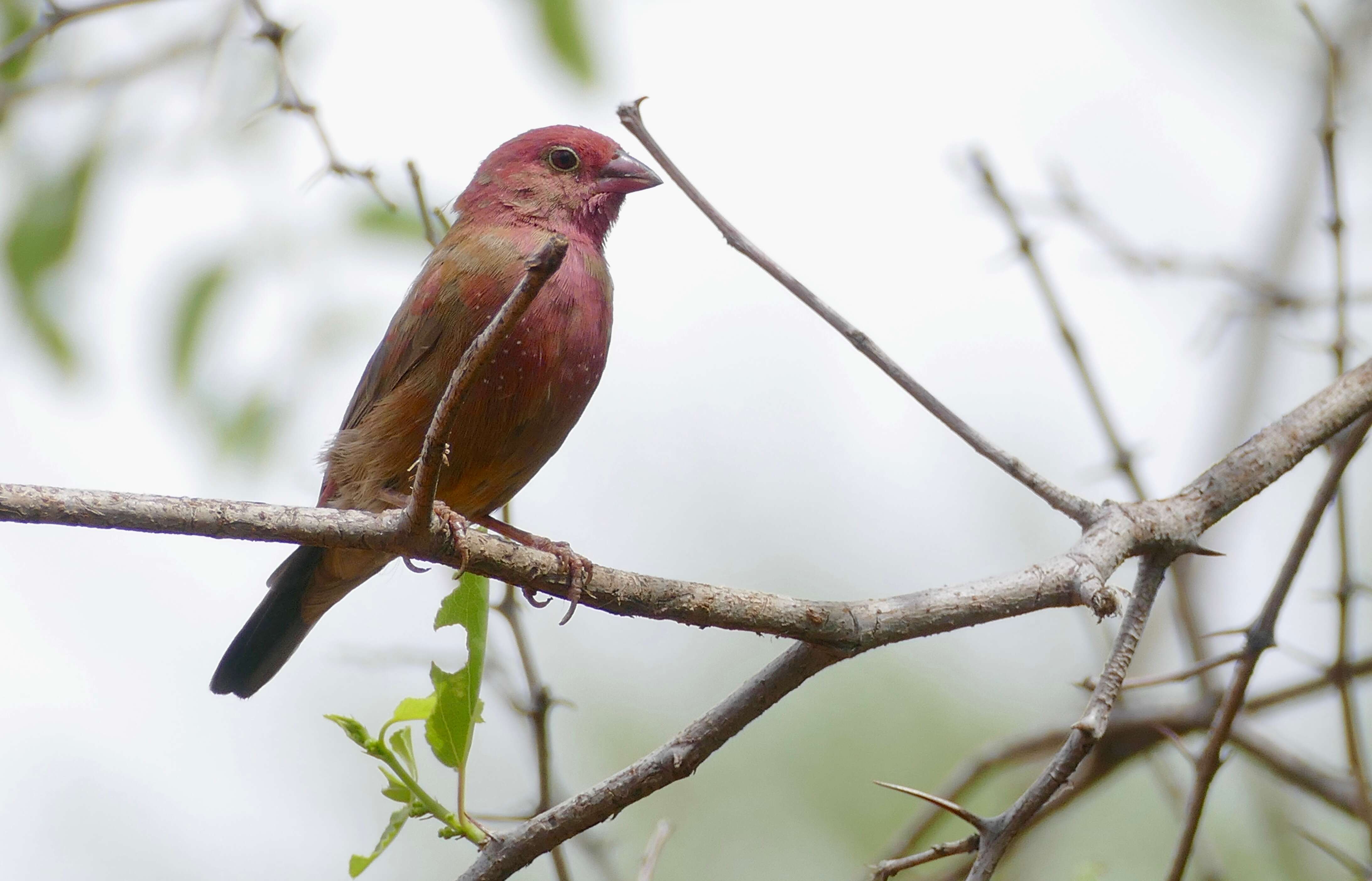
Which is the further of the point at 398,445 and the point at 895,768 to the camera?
the point at 895,768

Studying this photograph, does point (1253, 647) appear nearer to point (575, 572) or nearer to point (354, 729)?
point (575, 572)

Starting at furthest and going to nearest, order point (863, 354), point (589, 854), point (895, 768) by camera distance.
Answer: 1. point (895, 768)
2. point (589, 854)
3. point (863, 354)

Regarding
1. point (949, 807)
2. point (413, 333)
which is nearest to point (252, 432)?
point (413, 333)

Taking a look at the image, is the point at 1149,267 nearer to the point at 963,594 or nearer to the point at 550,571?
the point at 963,594

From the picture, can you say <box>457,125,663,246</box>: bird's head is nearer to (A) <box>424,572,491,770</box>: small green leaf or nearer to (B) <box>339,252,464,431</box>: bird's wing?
(B) <box>339,252,464,431</box>: bird's wing

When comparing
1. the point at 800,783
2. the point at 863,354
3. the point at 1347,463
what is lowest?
the point at 863,354

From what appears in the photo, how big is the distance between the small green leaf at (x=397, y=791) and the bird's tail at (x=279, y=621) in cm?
203

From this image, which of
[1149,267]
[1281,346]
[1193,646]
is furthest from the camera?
[1281,346]

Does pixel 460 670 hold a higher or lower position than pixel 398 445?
lower

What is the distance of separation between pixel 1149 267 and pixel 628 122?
273 centimetres

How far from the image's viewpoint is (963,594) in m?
2.98

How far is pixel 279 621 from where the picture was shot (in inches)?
194

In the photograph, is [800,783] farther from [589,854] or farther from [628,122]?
[628,122]

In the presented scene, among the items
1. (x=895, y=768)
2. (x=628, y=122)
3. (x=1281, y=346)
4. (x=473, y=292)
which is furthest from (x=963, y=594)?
(x=895, y=768)
